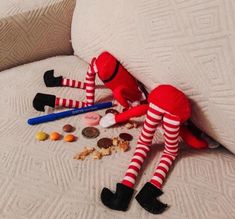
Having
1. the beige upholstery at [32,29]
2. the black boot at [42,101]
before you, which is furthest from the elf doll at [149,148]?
the beige upholstery at [32,29]

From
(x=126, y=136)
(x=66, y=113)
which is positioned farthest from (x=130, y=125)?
(x=66, y=113)

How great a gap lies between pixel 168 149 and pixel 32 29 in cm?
51

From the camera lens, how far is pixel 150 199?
0.55m

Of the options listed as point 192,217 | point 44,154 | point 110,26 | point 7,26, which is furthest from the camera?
point 7,26

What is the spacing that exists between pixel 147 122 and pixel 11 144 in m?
0.27

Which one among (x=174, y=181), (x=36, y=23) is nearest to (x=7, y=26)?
(x=36, y=23)

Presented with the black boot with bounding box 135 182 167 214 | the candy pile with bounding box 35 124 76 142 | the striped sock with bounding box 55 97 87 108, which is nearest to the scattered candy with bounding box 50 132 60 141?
the candy pile with bounding box 35 124 76 142

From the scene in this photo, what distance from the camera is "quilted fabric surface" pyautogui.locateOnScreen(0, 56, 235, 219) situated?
1.79 ft

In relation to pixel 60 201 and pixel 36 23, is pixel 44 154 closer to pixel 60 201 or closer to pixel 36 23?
pixel 60 201

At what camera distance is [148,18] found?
675 millimetres

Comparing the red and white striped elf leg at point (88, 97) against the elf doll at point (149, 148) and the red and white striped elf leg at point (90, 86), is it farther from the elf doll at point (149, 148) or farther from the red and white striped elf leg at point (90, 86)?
the elf doll at point (149, 148)

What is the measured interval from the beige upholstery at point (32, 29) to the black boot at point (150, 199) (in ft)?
1.75

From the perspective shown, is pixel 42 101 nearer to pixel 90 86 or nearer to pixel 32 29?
pixel 90 86

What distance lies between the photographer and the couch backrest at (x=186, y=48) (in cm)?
57
